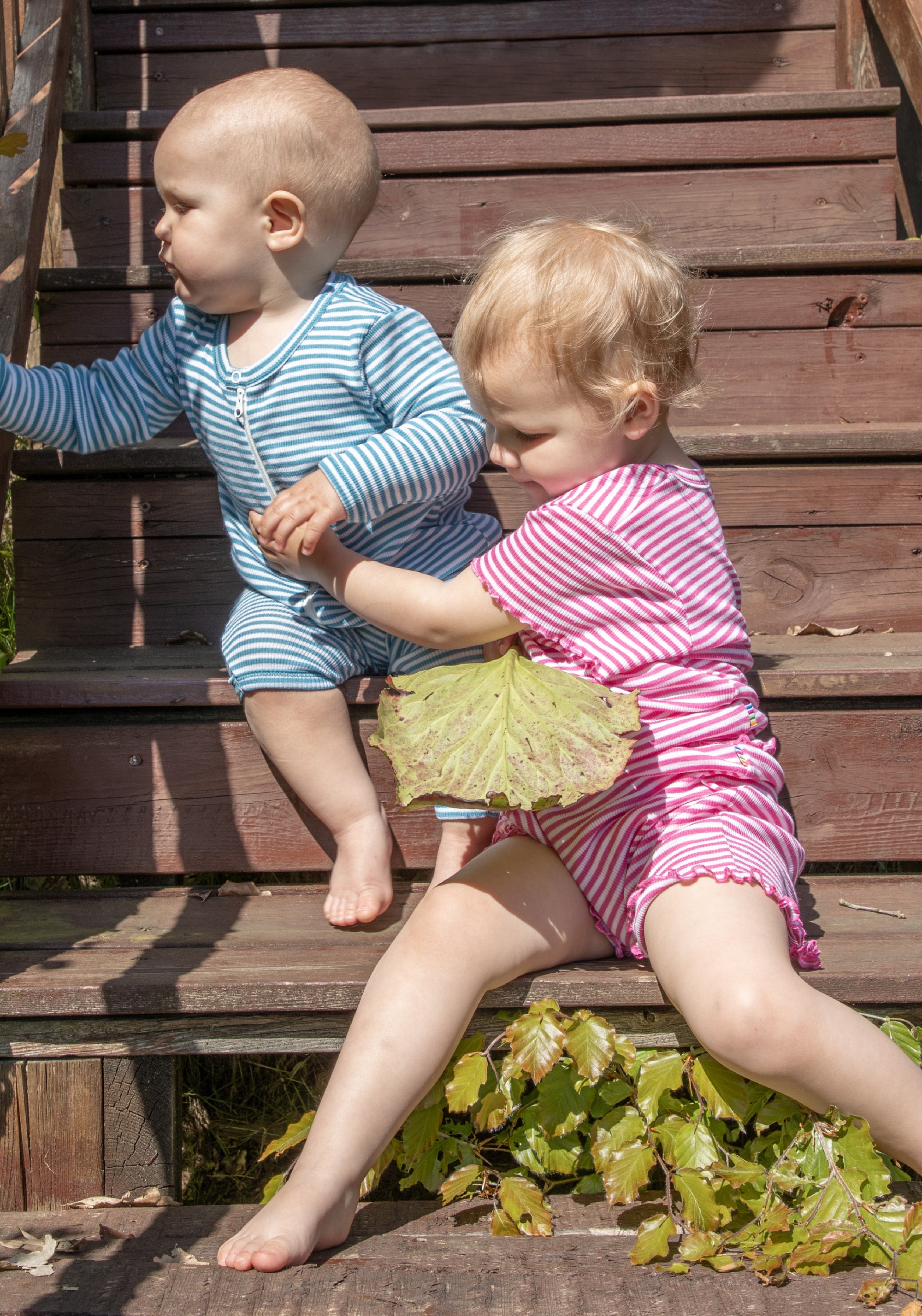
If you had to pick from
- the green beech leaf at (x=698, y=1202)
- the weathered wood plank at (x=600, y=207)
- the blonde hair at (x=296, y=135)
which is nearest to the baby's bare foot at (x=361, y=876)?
the green beech leaf at (x=698, y=1202)

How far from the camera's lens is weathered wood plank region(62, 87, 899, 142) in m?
2.82

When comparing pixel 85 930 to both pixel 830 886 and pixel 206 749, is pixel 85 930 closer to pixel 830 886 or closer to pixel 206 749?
pixel 206 749

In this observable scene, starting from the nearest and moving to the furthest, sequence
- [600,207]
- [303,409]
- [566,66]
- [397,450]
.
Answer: [397,450] < [303,409] < [600,207] < [566,66]

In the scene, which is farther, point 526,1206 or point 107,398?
point 107,398

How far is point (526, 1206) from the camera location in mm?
1425

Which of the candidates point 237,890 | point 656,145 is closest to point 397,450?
point 237,890

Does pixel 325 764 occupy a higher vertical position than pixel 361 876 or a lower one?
higher

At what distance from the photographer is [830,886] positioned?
1873mm

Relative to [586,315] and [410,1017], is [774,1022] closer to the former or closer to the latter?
[410,1017]

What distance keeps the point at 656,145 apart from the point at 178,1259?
2.66 m

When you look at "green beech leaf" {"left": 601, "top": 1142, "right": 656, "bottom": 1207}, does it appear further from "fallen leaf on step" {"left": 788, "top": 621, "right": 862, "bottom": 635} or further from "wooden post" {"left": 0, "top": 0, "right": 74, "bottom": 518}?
"wooden post" {"left": 0, "top": 0, "right": 74, "bottom": 518}

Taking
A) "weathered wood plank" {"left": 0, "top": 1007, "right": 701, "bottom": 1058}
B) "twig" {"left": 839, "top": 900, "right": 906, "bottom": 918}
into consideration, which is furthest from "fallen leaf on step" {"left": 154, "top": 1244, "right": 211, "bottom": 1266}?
"twig" {"left": 839, "top": 900, "right": 906, "bottom": 918}

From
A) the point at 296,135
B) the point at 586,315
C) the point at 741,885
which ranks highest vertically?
the point at 296,135

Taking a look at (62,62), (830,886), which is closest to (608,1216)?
(830,886)
